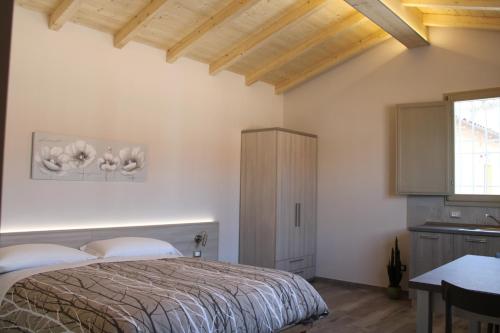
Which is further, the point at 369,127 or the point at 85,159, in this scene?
the point at 369,127

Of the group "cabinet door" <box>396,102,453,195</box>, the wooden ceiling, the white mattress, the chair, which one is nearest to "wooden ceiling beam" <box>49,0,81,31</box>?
the wooden ceiling

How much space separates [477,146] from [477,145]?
1cm

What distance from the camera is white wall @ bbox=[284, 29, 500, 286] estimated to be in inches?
201

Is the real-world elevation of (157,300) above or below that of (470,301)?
below

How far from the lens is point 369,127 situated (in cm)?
571

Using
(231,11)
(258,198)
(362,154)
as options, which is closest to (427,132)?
(362,154)

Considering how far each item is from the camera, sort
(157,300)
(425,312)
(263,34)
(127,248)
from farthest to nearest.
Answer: (263,34), (127,248), (157,300), (425,312)

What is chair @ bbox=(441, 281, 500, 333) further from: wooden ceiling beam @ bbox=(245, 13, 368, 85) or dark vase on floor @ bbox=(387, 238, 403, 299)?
wooden ceiling beam @ bbox=(245, 13, 368, 85)

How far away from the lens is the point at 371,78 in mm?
5742

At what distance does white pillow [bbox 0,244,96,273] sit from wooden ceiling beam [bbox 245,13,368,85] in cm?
326

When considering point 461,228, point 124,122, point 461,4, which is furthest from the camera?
point 461,228

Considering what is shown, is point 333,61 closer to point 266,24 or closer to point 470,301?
point 266,24

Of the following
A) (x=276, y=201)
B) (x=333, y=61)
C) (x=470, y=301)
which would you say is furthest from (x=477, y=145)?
(x=470, y=301)

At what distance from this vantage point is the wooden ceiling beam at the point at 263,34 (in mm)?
→ 4453
